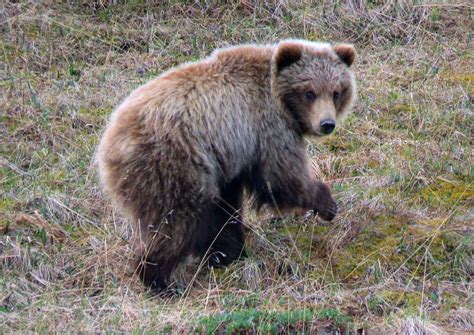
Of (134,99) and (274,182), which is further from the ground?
(134,99)

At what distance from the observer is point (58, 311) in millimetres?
6156

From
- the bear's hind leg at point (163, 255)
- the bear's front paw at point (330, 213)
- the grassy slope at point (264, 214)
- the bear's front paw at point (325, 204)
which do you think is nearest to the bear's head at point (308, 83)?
the bear's front paw at point (325, 204)

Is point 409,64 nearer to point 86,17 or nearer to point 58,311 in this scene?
point 86,17

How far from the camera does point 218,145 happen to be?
265 inches

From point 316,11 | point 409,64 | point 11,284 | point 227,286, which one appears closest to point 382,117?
point 409,64

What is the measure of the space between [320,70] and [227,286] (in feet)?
5.91

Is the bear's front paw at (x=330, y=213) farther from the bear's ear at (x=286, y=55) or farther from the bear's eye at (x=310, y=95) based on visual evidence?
the bear's ear at (x=286, y=55)

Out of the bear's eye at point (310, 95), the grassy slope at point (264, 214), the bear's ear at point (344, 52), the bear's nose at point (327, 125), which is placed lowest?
the grassy slope at point (264, 214)

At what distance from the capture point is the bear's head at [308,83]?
23.5 feet

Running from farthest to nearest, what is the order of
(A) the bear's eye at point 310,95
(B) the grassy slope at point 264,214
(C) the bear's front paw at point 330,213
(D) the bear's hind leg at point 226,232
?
(C) the bear's front paw at point 330,213
(A) the bear's eye at point 310,95
(D) the bear's hind leg at point 226,232
(B) the grassy slope at point 264,214

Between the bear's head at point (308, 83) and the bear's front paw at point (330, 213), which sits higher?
the bear's head at point (308, 83)

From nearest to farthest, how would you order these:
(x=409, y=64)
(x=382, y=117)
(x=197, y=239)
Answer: (x=197, y=239), (x=382, y=117), (x=409, y=64)

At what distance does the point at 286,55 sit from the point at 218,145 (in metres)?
0.96

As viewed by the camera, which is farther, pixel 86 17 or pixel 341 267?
pixel 86 17
